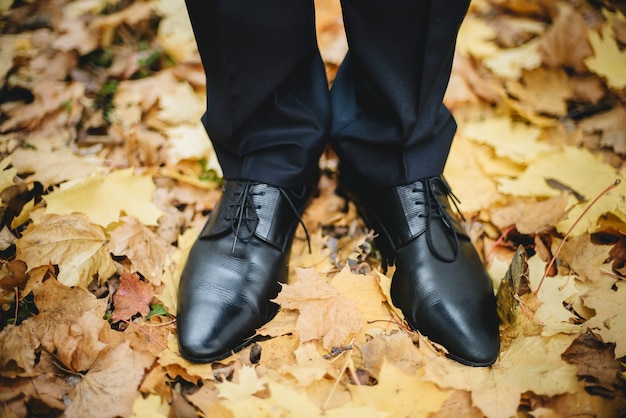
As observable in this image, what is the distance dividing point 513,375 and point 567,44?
1.38 m

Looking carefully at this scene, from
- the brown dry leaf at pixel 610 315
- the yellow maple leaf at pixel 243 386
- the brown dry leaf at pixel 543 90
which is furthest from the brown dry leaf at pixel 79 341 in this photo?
the brown dry leaf at pixel 543 90

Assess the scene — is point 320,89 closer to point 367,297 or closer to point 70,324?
point 367,297

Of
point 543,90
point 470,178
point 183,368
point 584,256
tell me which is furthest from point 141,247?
point 543,90

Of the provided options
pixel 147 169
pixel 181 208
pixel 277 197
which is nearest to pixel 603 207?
pixel 277 197

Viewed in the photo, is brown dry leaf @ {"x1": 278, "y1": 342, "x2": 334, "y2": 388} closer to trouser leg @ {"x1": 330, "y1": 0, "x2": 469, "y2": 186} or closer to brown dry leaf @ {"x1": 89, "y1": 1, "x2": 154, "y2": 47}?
trouser leg @ {"x1": 330, "y1": 0, "x2": 469, "y2": 186}

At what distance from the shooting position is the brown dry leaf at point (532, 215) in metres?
1.20

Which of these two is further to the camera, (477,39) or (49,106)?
(477,39)

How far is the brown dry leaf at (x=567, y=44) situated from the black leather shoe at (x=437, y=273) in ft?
3.25

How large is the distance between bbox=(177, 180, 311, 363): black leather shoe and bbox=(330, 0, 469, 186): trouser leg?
0.78 ft

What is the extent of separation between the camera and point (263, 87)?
981mm

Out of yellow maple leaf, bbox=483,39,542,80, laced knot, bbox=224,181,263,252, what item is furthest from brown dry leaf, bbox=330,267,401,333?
yellow maple leaf, bbox=483,39,542,80

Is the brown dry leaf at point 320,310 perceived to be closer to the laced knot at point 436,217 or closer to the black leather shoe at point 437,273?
the black leather shoe at point 437,273

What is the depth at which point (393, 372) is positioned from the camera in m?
0.85

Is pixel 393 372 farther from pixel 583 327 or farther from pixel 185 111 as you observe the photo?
pixel 185 111
